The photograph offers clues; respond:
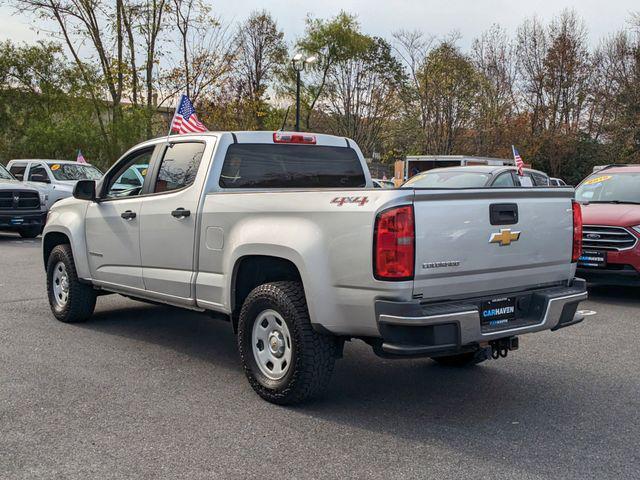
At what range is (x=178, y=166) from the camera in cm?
598

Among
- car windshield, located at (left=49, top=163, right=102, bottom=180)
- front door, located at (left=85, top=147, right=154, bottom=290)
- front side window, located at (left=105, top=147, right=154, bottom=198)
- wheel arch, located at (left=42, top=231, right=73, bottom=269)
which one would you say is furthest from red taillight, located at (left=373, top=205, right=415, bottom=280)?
car windshield, located at (left=49, top=163, right=102, bottom=180)

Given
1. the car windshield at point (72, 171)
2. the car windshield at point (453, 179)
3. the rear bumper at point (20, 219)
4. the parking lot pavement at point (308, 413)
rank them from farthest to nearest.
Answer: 1. the car windshield at point (72, 171)
2. the rear bumper at point (20, 219)
3. the car windshield at point (453, 179)
4. the parking lot pavement at point (308, 413)

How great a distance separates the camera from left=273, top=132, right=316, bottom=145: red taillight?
5973 millimetres

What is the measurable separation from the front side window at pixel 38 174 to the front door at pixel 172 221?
14333 millimetres

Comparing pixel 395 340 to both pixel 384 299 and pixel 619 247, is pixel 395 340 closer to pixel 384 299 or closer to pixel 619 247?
pixel 384 299

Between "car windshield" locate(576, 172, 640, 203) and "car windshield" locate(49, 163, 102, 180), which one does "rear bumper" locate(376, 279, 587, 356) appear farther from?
"car windshield" locate(49, 163, 102, 180)

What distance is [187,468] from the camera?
12.2ft

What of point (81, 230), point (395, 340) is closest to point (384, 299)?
point (395, 340)

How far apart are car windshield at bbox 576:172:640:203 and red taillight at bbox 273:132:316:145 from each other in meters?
5.72

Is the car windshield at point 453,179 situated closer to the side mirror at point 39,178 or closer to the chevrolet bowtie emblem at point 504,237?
the chevrolet bowtie emblem at point 504,237

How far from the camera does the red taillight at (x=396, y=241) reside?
4055 millimetres

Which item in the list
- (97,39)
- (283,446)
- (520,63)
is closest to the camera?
(283,446)

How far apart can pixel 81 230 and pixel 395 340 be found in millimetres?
4066

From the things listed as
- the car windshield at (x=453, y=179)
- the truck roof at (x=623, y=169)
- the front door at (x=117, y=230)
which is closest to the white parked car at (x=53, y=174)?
the car windshield at (x=453, y=179)
